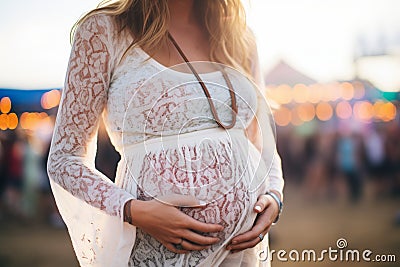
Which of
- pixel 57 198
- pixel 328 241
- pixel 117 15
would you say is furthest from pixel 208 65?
pixel 328 241

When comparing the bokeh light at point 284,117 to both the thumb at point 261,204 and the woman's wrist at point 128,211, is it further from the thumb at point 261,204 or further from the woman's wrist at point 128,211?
the woman's wrist at point 128,211

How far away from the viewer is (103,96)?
117 cm

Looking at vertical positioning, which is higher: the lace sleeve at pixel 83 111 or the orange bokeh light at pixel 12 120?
the lace sleeve at pixel 83 111

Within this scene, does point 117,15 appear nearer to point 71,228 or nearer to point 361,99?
point 71,228

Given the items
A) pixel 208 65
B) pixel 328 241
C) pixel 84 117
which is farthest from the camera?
pixel 328 241

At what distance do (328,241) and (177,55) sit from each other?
13.9ft

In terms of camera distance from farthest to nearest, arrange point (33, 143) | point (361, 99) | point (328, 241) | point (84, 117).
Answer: point (361, 99)
point (33, 143)
point (328, 241)
point (84, 117)

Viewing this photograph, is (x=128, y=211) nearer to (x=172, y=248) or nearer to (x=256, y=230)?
(x=172, y=248)

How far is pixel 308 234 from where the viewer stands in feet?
18.2

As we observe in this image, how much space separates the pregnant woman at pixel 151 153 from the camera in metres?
1.13

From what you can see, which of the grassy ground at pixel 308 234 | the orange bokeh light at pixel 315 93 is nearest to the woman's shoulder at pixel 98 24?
the grassy ground at pixel 308 234

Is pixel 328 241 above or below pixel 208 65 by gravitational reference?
below

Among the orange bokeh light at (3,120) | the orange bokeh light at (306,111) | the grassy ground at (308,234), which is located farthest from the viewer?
the orange bokeh light at (306,111)

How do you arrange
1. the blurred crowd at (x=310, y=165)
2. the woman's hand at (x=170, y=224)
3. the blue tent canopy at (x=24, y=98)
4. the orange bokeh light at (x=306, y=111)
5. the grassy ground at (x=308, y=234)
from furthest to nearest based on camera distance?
the orange bokeh light at (x=306, y=111) → the blue tent canopy at (x=24, y=98) → the blurred crowd at (x=310, y=165) → the grassy ground at (x=308, y=234) → the woman's hand at (x=170, y=224)
